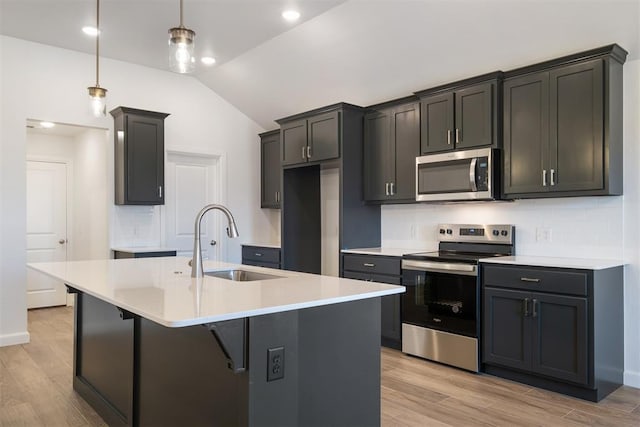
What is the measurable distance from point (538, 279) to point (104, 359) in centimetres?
289

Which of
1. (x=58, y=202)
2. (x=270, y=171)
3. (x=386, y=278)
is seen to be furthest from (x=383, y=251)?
(x=58, y=202)

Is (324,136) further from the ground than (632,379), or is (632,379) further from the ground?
(324,136)

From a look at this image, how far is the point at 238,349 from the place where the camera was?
1.69 meters

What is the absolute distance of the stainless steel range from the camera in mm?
3648

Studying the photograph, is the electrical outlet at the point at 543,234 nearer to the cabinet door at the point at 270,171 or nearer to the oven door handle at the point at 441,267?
the oven door handle at the point at 441,267

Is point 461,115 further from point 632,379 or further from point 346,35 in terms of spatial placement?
point 632,379

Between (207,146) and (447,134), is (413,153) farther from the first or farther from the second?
(207,146)

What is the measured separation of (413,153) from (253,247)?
2582 mm

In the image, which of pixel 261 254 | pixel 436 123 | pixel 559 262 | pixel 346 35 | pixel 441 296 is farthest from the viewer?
pixel 261 254

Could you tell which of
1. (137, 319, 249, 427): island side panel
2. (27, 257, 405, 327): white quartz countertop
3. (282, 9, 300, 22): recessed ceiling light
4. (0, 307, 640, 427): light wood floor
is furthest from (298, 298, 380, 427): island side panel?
(282, 9, 300, 22): recessed ceiling light

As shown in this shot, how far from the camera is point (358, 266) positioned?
4566 mm

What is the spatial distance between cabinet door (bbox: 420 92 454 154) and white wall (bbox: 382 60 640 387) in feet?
2.06

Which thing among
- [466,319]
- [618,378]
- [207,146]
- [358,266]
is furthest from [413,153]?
[207,146]

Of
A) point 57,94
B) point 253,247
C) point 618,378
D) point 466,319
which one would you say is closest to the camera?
point 618,378
